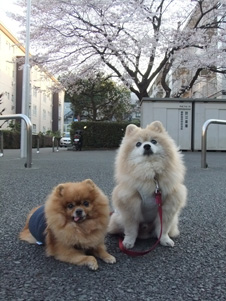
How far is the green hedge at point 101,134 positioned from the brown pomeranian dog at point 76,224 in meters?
16.4

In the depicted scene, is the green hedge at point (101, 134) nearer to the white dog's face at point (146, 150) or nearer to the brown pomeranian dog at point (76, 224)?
the white dog's face at point (146, 150)

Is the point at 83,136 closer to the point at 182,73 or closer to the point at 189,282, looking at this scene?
the point at 182,73

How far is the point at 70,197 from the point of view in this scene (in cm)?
196

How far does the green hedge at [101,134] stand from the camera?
18.5 metres

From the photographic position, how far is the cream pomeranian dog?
221cm

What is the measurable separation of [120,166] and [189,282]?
97 centimetres

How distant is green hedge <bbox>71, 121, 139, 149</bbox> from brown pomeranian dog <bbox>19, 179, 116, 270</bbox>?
16353 millimetres

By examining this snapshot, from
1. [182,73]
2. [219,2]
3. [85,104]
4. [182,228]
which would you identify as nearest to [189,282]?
[182,228]

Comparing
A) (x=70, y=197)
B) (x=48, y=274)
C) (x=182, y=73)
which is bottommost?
(x=48, y=274)

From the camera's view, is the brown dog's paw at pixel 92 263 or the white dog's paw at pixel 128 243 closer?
the brown dog's paw at pixel 92 263

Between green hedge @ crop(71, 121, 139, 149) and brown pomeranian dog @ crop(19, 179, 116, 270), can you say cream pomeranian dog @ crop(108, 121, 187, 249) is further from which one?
green hedge @ crop(71, 121, 139, 149)

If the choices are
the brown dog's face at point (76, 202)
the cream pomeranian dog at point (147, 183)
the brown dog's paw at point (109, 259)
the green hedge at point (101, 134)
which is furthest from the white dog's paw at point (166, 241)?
the green hedge at point (101, 134)

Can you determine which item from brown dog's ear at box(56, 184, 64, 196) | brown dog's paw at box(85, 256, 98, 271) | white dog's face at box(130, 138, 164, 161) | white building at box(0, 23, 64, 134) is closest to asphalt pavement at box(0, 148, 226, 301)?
brown dog's paw at box(85, 256, 98, 271)

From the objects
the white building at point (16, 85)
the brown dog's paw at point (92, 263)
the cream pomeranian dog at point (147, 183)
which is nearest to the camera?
the brown dog's paw at point (92, 263)
